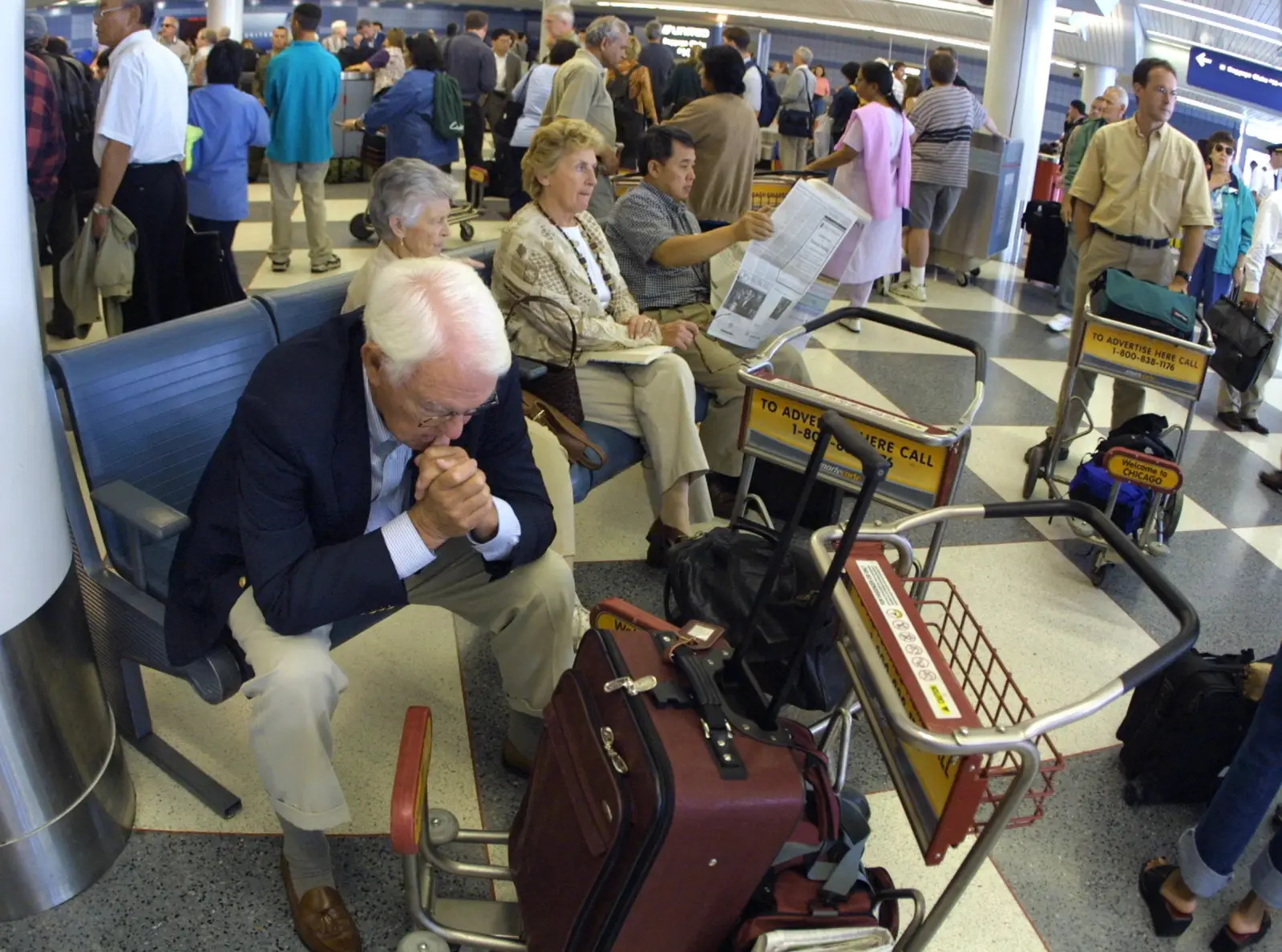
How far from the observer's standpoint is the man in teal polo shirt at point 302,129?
18.3ft

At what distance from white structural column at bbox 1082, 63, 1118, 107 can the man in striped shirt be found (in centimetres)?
1156

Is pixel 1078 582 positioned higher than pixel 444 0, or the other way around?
pixel 444 0

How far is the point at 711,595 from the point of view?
2.27 metres

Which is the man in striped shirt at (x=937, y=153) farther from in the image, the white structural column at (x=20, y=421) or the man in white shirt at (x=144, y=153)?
the white structural column at (x=20, y=421)

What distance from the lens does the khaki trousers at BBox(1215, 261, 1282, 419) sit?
4656 millimetres

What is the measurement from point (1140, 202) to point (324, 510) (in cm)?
346

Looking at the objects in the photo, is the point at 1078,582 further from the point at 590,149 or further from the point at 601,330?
the point at 590,149

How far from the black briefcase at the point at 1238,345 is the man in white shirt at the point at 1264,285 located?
0.23 ft

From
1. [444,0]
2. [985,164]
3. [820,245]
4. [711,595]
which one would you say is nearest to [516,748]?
[711,595]

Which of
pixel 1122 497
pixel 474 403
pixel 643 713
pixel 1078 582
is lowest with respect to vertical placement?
pixel 1078 582

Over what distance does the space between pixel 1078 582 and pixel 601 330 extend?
68.1 inches

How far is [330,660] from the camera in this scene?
5.72 feet

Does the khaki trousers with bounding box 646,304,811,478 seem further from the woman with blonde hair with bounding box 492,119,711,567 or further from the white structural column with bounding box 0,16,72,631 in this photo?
the white structural column with bounding box 0,16,72,631

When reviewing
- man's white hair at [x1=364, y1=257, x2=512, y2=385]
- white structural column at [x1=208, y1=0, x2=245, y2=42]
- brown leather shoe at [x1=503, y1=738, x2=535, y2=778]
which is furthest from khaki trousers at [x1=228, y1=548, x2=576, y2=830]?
white structural column at [x1=208, y1=0, x2=245, y2=42]
